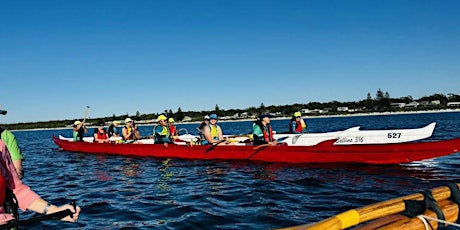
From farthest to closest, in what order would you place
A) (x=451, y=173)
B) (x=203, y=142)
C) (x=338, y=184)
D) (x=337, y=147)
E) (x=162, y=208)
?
(x=203, y=142), (x=337, y=147), (x=451, y=173), (x=338, y=184), (x=162, y=208)

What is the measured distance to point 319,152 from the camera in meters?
13.7

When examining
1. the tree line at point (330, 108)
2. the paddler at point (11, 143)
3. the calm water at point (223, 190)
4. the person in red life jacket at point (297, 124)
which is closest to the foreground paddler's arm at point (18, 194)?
the paddler at point (11, 143)

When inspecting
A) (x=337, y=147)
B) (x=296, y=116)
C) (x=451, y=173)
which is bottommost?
(x=451, y=173)

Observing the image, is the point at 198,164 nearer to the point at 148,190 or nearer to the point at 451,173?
the point at 148,190

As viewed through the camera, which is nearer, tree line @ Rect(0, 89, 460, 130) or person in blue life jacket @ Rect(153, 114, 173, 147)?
person in blue life jacket @ Rect(153, 114, 173, 147)

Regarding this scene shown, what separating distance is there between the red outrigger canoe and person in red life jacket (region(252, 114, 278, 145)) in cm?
47

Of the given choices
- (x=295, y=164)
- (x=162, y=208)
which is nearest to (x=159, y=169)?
(x=295, y=164)

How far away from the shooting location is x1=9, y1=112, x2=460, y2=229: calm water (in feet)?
24.5

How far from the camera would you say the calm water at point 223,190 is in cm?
746

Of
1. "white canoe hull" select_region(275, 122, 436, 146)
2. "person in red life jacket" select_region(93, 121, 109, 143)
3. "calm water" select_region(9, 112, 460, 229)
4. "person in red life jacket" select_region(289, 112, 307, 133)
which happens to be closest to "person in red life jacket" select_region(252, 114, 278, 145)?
"calm water" select_region(9, 112, 460, 229)

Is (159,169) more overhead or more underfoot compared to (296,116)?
more underfoot

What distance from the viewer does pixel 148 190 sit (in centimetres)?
1072

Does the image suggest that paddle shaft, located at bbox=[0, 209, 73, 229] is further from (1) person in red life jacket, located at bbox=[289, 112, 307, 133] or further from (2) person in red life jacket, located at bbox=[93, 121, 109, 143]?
(2) person in red life jacket, located at bbox=[93, 121, 109, 143]

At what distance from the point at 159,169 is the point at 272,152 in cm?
467
